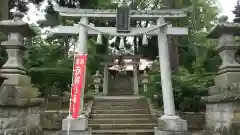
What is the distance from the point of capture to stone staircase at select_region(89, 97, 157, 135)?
947cm

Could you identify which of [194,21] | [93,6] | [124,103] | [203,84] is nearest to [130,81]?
[194,21]

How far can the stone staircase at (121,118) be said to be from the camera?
9.47 metres

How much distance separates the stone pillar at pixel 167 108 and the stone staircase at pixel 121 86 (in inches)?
382

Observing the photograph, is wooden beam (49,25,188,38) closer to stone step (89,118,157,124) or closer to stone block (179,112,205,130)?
stone block (179,112,205,130)

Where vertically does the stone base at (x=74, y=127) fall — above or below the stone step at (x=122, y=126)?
above

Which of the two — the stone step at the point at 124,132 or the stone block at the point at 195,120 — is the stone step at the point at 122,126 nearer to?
the stone step at the point at 124,132

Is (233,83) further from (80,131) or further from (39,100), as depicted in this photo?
(39,100)

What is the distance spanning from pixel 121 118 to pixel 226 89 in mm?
4943

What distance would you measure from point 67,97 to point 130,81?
1124cm

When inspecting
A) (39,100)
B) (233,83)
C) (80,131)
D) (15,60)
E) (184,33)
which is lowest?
(80,131)

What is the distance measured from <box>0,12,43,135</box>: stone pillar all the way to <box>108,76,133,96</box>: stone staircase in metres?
11.1

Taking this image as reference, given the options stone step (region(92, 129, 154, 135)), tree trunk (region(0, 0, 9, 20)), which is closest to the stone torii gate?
stone step (region(92, 129, 154, 135))

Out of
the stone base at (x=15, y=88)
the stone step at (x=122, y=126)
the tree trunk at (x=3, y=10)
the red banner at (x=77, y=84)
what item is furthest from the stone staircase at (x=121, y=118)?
the tree trunk at (x=3, y=10)

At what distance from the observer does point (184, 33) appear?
9367 millimetres
